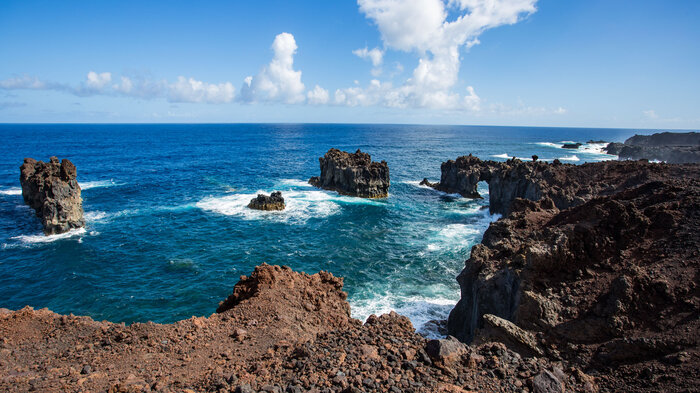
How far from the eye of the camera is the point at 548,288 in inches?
610

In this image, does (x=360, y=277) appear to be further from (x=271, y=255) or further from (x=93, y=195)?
(x=93, y=195)

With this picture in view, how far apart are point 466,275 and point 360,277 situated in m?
13.0

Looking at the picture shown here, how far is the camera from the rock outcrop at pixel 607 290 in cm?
1162

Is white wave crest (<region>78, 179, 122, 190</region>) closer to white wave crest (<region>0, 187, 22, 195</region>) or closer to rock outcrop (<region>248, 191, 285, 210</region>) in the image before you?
white wave crest (<region>0, 187, 22, 195</region>)

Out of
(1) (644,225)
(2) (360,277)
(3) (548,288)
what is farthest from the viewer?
(2) (360,277)

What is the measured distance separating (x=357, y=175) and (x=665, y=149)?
108 m

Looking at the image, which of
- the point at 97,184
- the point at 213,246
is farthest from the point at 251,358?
the point at 97,184

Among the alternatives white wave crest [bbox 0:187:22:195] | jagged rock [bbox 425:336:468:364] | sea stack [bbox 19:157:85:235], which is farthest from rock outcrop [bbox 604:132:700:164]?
white wave crest [bbox 0:187:22:195]

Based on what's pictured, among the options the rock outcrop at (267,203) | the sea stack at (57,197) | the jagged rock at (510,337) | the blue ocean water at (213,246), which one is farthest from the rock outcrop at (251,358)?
the rock outcrop at (267,203)

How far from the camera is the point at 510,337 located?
44.1ft

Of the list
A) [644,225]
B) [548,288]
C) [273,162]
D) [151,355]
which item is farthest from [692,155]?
[151,355]

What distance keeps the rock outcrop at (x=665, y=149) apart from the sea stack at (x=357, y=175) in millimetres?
81570

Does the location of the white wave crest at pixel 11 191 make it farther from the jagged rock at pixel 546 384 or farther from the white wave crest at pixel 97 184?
the jagged rock at pixel 546 384

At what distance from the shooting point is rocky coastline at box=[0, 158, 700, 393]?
1020 cm
